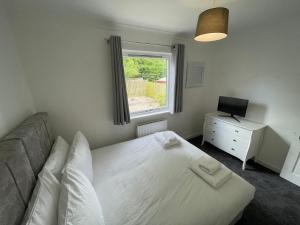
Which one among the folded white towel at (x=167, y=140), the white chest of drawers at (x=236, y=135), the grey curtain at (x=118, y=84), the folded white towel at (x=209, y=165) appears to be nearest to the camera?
the folded white towel at (x=209, y=165)

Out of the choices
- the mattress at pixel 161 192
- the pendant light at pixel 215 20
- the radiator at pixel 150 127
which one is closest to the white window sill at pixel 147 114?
the radiator at pixel 150 127

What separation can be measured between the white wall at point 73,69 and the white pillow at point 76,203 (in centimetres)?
115

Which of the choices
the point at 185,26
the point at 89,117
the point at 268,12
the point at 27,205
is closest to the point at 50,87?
the point at 89,117

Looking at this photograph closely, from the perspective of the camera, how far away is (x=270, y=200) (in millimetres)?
1830

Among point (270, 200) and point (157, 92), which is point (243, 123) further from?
point (157, 92)

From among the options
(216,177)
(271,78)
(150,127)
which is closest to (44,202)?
(216,177)

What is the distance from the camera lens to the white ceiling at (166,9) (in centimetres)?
147

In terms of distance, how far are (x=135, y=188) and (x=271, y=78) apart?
Answer: 2.68 m

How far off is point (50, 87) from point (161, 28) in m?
1.92

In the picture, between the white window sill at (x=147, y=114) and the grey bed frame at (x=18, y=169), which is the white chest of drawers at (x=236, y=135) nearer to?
the white window sill at (x=147, y=114)

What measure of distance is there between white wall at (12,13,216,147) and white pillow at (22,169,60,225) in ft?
3.69

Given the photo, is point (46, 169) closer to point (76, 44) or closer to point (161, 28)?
point (76, 44)

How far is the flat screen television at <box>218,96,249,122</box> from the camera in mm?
Answer: 2545

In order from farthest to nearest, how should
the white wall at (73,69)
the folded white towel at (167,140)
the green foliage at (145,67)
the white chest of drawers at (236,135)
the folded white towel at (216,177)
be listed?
the green foliage at (145,67) → the white chest of drawers at (236,135) → the folded white towel at (167,140) → the white wall at (73,69) → the folded white towel at (216,177)
